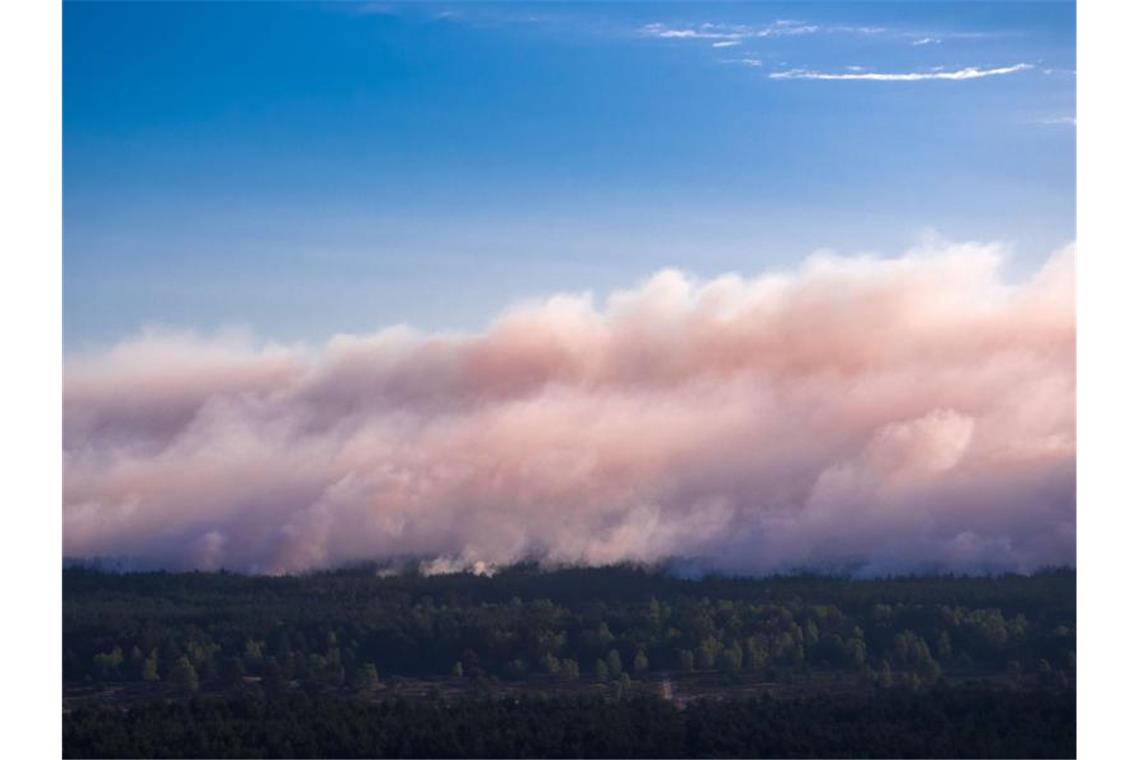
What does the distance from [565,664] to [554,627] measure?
26cm

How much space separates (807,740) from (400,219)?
407 cm

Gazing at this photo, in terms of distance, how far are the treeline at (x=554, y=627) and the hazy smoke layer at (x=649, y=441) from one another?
0.59 ft

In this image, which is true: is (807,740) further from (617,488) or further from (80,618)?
(80,618)

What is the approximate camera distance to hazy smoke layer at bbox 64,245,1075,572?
34.9 feet

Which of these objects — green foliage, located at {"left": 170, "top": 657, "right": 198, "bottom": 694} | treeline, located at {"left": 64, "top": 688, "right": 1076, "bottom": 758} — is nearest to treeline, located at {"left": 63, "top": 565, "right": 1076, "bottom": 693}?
green foliage, located at {"left": 170, "top": 657, "right": 198, "bottom": 694}

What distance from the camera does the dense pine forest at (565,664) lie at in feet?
33.7

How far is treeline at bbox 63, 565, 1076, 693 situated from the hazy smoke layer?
180 millimetres

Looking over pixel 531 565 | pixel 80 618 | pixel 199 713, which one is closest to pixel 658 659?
pixel 531 565

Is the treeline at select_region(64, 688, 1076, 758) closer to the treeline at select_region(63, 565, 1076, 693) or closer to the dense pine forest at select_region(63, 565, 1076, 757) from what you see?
the dense pine forest at select_region(63, 565, 1076, 757)

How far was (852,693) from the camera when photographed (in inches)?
415
